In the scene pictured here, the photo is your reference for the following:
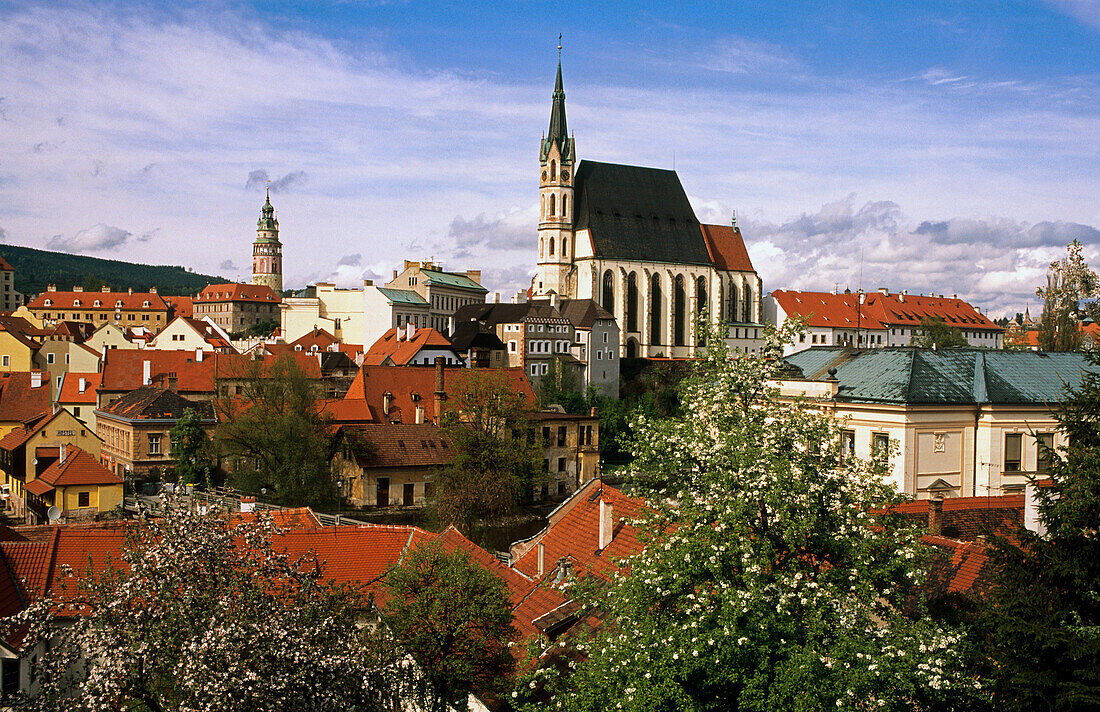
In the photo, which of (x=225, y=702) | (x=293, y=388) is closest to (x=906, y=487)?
(x=225, y=702)

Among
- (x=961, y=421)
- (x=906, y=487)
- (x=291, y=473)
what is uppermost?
(x=961, y=421)

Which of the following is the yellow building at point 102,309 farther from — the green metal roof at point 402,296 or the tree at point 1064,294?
the tree at point 1064,294

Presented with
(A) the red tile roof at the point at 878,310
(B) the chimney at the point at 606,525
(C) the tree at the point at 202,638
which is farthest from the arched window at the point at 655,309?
(C) the tree at the point at 202,638

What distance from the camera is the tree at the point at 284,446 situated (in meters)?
48.3

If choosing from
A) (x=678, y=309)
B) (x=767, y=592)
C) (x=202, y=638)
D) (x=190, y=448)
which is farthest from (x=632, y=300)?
(x=202, y=638)

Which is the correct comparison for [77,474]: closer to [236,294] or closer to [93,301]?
[93,301]

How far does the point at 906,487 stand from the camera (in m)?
26.2

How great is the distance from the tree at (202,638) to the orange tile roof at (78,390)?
56.3m

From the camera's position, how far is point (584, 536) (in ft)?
72.6

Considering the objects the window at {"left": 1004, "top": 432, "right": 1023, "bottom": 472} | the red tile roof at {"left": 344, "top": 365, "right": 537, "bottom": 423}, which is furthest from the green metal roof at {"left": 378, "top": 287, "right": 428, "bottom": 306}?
the window at {"left": 1004, "top": 432, "right": 1023, "bottom": 472}

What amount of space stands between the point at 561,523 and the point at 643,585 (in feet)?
38.6

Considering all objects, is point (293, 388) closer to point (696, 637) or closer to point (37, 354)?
point (37, 354)

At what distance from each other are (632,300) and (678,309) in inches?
254

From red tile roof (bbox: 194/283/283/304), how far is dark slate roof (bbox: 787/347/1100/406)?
138 meters
